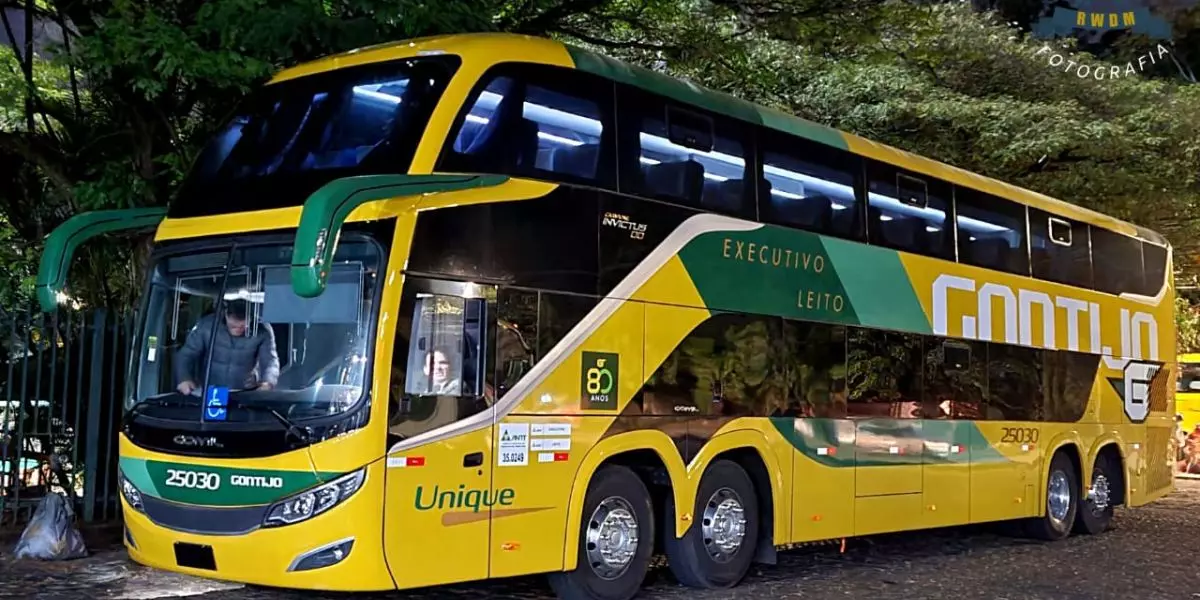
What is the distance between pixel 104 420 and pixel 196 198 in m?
3.58

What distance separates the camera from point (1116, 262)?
15.5 m

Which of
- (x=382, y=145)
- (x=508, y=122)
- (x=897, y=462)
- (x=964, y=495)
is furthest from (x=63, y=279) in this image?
(x=964, y=495)

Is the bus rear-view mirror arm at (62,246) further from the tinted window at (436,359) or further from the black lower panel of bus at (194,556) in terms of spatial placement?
the tinted window at (436,359)

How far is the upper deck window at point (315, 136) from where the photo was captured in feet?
25.4

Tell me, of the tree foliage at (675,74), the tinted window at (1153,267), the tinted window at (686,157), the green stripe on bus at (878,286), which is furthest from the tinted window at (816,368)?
the tinted window at (1153,267)

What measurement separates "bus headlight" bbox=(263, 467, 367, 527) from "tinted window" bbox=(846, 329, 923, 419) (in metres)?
5.34

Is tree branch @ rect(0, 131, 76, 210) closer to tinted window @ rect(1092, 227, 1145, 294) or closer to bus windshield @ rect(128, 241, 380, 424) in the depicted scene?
bus windshield @ rect(128, 241, 380, 424)

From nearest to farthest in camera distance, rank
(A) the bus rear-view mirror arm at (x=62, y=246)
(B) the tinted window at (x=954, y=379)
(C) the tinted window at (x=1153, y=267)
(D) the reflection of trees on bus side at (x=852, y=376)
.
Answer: (A) the bus rear-view mirror arm at (x=62, y=246)
(D) the reflection of trees on bus side at (x=852, y=376)
(B) the tinted window at (x=954, y=379)
(C) the tinted window at (x=1153, y=267)

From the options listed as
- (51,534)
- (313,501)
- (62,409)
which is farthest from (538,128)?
(62,409)

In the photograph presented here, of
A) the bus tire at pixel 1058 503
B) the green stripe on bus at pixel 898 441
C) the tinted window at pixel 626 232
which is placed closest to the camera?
the tinted window at pixel 626 232

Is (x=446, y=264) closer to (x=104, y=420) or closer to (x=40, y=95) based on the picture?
(x=104, y=420)

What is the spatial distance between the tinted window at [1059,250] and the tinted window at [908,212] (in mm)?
2005

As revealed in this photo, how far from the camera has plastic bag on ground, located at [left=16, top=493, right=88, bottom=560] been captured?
31.6 feet

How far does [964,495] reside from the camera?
12.4 m
